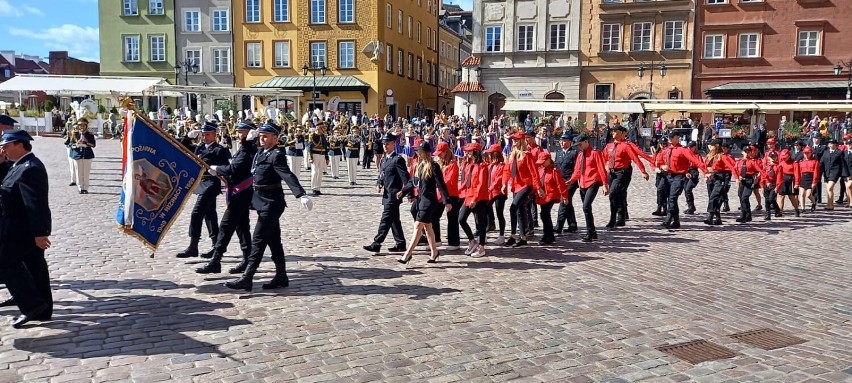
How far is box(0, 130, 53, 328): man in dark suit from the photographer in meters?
6.30

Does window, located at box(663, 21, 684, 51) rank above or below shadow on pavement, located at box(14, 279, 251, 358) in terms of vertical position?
above

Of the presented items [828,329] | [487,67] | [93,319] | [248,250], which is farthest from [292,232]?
[487,67]

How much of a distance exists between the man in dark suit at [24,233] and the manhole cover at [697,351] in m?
5.65

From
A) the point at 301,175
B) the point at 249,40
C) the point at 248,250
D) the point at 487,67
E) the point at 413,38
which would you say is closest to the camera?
the point at 248,250

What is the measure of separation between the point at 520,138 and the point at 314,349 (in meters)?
6.06

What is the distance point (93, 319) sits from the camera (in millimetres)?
6742

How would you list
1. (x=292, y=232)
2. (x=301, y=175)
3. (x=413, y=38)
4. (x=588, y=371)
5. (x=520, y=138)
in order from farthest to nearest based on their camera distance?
(x=413, y=38)
(x=301, y=175)
(x=292, y=232)
(x=520, y=138)
(x=588, y=371)

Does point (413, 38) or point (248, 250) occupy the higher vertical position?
point (413, 38)

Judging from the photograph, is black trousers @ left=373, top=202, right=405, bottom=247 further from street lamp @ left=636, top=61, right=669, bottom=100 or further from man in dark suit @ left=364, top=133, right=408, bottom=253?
street lamp @ left=636, top=61, right=669, bottom=100

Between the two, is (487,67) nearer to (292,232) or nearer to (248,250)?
(292,232)

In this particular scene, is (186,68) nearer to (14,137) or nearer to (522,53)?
(522,53)

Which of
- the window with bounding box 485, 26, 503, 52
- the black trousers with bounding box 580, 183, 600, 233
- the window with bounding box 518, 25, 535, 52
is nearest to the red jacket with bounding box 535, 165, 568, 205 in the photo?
the black trousers with bounding box 580, 183, 600, 233

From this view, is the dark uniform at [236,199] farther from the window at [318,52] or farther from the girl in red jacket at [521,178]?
the window at [318,52]

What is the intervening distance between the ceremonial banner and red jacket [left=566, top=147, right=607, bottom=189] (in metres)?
6.57
